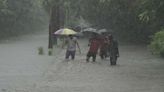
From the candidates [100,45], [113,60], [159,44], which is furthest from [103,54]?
[113,60]

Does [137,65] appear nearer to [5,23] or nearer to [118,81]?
[118,81]

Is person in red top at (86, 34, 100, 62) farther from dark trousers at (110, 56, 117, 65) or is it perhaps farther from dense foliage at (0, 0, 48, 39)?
dense foliage at (0, 0, 48, 39)

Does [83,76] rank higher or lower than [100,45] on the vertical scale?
lower

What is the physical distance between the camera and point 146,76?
18.4 m

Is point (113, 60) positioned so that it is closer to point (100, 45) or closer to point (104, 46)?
point (100, 45)

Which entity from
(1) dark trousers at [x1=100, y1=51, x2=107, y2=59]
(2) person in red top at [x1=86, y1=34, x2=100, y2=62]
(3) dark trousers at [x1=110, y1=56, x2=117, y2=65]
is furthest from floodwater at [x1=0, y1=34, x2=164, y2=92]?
(2) person in red top at [x1=86, y1=34, x2=100, y2=62]

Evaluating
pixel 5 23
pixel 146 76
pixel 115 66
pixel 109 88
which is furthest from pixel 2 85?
pixel 5 23

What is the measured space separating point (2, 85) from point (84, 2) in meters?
22.5

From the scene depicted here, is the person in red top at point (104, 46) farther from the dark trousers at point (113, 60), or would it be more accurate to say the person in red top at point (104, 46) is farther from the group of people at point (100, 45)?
the dark trousers at point (113, 60)

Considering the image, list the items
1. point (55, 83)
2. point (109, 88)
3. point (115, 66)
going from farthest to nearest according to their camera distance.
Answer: point (115, 66) < point (55, 83) < point (109, 88)

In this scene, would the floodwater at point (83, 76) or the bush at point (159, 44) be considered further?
the bush at point (159, 44)

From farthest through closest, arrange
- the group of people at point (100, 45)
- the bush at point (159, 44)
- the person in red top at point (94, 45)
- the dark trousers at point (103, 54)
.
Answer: the dark trousers at point (103, 54)
the bush at point (159, 44)
the person in red top at point (94, 45)
the group of people at point (100, 45)

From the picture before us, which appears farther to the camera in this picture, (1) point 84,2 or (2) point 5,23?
(2) point 5,23

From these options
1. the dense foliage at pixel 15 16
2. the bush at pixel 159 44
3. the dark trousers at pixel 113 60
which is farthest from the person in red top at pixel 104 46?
the dense foliage at pixel 15 16
